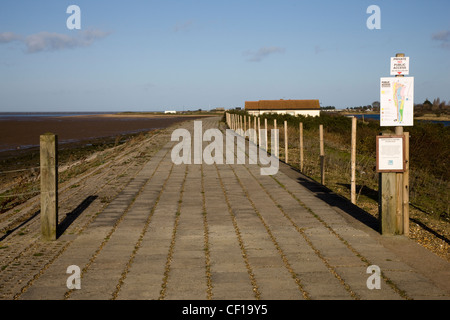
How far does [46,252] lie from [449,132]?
18.7 m

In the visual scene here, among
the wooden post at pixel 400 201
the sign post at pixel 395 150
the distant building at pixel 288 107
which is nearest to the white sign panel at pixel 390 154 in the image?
the sign post at pixel 395 150

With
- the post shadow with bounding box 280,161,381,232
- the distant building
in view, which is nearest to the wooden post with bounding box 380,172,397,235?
the post shadow with bounding box 280,161,381,232

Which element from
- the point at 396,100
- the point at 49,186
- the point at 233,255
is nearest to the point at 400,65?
the point at 396,100

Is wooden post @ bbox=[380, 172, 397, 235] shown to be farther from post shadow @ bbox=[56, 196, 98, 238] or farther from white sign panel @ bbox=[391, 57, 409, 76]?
post shadow @ bbox=[56, 196, 98, 238]

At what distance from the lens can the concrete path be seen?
4238 mm

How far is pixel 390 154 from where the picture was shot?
238 inches

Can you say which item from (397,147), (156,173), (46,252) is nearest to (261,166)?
(156,173)

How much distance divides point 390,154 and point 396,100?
2.30 ft

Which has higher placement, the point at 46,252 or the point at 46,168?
the point at 46,168

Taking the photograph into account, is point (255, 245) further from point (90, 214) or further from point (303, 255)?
point (90, 214)

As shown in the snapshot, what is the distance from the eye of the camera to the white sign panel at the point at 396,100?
5902mm

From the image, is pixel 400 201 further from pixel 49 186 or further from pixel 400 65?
pixel 49 186

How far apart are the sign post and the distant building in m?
80.0

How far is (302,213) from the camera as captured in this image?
7.48 meters
